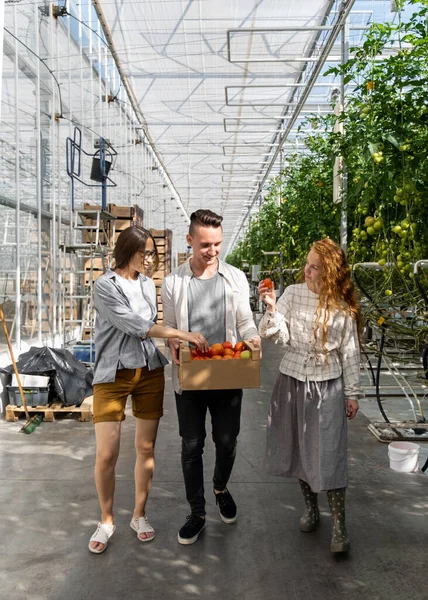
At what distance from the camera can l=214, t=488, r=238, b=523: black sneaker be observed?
10.3 ft

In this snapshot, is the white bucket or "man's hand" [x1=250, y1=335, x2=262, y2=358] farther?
the white bucket

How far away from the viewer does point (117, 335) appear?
2822 millimetres

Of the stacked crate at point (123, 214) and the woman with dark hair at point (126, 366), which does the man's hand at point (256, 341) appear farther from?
the stacked crate at point (123, 214)

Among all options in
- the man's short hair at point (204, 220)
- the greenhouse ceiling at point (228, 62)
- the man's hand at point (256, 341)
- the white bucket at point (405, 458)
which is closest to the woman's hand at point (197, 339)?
the man's hand at point (256, 341)

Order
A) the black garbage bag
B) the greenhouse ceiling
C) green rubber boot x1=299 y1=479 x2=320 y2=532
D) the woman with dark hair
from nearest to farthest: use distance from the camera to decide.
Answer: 1. the woman with dark hair
2. green rubber boot x1=299 y1=479 x2=320 y2=532
3. the black garbage bag
4. the greenhouse ceiling

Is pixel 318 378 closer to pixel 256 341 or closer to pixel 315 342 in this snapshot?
pixel 315 342

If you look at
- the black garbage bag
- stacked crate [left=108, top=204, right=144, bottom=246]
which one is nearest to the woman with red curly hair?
the black garbage bag

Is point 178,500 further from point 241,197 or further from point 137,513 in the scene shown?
point 241,197

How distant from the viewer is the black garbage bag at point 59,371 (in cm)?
533

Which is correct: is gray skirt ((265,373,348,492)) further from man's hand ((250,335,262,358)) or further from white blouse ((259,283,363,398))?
man's hand ((250,335,262,358))

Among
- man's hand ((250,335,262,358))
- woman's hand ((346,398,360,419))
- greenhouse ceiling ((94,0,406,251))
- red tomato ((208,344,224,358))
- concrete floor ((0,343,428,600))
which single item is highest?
greenhouse ceiling ((94,0,406,251))

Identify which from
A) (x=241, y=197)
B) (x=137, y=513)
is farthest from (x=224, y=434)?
(x=241, y=197)

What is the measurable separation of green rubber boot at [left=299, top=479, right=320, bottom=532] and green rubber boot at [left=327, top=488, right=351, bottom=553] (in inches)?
7.5

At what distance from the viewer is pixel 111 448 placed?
2.78 metres
